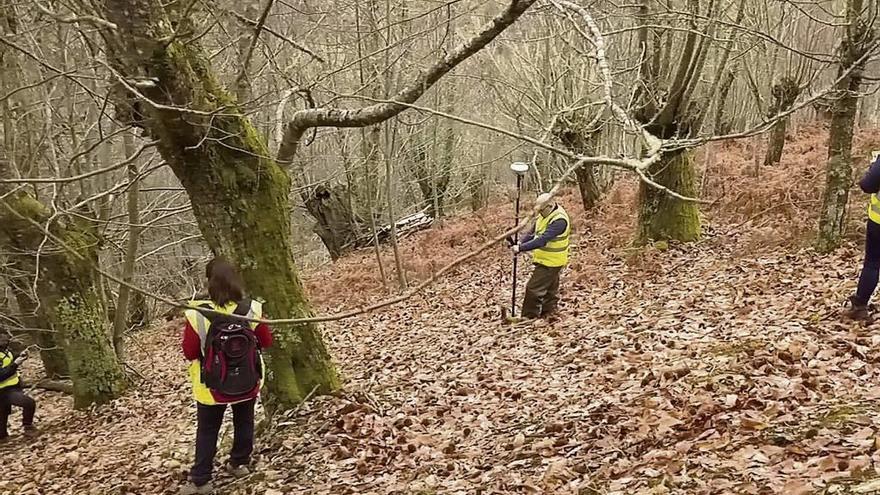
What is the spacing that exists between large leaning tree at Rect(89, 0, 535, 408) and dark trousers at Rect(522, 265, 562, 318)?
146 inches

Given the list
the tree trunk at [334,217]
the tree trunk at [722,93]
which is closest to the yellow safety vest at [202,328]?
the tree trunk at [722,93]

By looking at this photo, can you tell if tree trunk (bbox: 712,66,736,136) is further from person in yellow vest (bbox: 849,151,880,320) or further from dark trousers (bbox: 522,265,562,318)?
person in yellow vest (bbox: 849,151,880,320)

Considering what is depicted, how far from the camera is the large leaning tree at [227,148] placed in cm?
502

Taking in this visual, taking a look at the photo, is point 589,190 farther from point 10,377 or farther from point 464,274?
point 10,377

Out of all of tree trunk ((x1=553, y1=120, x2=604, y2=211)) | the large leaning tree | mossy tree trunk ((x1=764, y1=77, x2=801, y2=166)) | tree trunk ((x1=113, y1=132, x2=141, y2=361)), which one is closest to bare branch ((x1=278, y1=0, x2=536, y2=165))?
the large leaning tree

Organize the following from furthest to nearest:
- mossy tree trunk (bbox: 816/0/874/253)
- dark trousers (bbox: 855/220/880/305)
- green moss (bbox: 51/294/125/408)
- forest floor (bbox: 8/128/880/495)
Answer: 1. green moss (bbox: 51/294/125/408)
2. mossy tree trunk (bbox: 816/0/874/253)
3. dark trousers (bbox: 855/220/880/305)
4. forest floor (bbox: 8/128/880/495)

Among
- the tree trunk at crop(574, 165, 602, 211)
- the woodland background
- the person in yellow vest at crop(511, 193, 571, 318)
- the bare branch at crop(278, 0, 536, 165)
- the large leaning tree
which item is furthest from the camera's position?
the tree trunk at crop(574, 165, 602, 211)

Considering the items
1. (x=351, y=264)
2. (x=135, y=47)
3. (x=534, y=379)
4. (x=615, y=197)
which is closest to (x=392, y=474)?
(x=534, y=379)

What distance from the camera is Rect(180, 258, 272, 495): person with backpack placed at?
17.0 feet

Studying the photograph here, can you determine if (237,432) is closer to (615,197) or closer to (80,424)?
(80,424)

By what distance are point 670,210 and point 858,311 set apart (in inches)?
206

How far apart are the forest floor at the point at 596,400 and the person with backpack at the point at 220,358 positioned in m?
0.44

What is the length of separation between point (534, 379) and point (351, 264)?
463 inches

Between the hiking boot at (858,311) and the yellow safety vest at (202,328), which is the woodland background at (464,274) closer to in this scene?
the hiking boot at (858,311)
